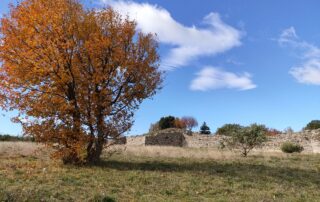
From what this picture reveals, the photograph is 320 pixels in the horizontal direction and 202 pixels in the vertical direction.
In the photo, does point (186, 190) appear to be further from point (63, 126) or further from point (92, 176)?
point (63, 126)

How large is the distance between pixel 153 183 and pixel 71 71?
21.2 ft

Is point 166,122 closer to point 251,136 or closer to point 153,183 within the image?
point 251,136

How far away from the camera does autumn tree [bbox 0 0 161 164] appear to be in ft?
53.4

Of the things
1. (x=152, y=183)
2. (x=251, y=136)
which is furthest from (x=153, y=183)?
(x=251, y=136)

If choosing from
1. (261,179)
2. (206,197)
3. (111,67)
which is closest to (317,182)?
(261,179)

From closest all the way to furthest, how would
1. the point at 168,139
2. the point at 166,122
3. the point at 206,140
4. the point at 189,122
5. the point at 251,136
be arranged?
the point at 251,136 → the point at 206,140 → the point at 168,139 → the point at 166,122 → the point at 189,122

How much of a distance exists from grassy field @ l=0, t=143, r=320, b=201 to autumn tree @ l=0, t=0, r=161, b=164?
1.47 m

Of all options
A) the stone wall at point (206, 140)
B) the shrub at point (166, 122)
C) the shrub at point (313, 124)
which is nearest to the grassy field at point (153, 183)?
the stone wall at point (206, 140)

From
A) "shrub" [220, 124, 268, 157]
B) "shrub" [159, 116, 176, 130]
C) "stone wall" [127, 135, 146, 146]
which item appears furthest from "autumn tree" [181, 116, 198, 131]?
"shrub" [220, 124, 268, 157]

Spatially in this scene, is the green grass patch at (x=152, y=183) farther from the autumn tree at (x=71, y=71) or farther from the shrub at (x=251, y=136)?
the shrub at (x=251, y=136)

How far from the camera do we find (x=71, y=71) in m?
16.7

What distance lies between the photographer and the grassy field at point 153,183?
10859 mm

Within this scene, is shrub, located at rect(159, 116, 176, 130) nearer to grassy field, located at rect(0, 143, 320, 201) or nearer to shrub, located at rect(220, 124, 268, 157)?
shrub, located at rect(220, 124, 268, 157)

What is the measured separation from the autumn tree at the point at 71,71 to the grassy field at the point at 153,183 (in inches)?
58.1
